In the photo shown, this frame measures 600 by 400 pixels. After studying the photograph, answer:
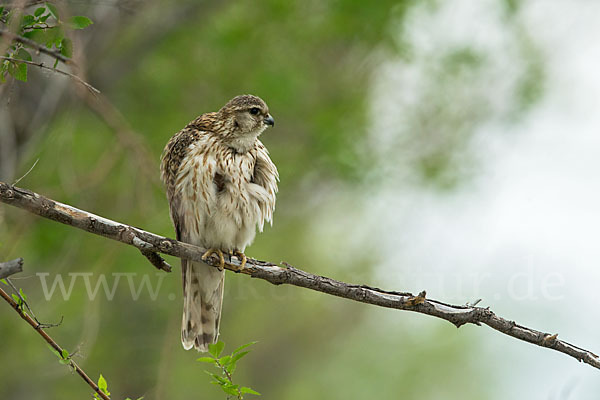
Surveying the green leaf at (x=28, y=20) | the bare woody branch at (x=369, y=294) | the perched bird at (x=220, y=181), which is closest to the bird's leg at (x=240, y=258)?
the perched bird at (x=220, y=181)

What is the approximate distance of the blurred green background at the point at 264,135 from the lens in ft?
28.5

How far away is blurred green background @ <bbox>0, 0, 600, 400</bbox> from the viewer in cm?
869

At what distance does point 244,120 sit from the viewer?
192 inches

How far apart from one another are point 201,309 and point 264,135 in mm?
5490

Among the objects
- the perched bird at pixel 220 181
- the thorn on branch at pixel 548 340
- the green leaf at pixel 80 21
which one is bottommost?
the thorn on branch at pixel 548 340

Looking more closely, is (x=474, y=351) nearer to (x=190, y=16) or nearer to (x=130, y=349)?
(x=130, y=349)

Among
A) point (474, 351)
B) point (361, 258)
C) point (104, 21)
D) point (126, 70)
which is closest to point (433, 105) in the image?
point (361, 258)

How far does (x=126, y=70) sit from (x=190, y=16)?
3.79ft

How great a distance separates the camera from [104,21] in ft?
26.4

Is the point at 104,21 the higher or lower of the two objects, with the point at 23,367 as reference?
higher

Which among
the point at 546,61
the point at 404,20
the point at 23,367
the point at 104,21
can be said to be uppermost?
the point at 546,61

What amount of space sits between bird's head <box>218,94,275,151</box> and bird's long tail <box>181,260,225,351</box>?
1.00 metres

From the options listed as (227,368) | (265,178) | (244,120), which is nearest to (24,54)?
(227,368)

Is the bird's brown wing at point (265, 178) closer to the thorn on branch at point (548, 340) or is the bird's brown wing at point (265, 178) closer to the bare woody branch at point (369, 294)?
the bare woody branch at point (369, 294)
